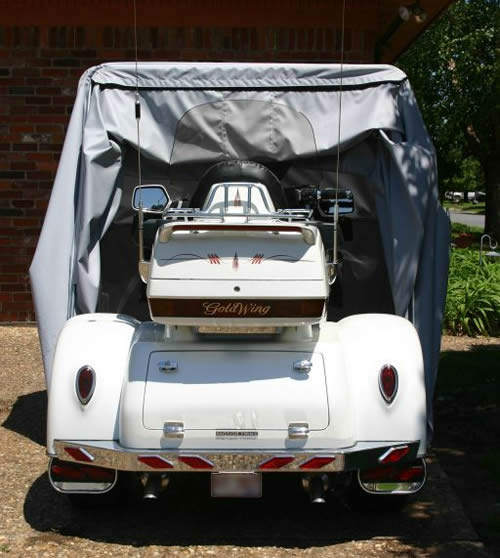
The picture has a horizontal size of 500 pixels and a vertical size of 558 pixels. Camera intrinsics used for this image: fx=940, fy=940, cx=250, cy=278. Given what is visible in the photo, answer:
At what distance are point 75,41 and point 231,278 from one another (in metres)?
6.19

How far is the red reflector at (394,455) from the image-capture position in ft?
15.8

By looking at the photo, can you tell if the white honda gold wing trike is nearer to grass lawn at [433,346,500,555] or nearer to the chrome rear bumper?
the chrome rear bumper

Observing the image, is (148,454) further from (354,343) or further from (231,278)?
(354,343)

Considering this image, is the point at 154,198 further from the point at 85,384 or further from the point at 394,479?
the point at 394,479

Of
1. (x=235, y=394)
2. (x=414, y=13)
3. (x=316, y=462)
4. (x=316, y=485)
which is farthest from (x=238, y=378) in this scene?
(x=414, y=13)

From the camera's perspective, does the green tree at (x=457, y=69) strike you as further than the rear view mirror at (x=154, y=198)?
Yes

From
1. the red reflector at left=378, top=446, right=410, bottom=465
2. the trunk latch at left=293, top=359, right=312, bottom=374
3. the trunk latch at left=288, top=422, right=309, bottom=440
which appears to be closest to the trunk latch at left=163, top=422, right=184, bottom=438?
the trunk latch at left=288, top=422, right=309, bottom=440

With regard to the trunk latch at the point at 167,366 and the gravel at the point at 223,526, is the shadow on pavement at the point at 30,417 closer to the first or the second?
the gravel at the point at 223,526

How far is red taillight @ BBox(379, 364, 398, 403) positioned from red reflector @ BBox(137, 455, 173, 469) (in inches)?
46.0

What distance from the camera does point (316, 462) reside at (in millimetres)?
4676

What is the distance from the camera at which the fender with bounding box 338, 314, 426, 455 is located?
4.84m

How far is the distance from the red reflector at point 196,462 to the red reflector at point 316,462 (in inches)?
18.4

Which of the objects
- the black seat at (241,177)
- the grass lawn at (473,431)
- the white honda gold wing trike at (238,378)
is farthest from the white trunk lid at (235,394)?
the black seat at (241,177)

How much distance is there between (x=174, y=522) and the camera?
207 inches
